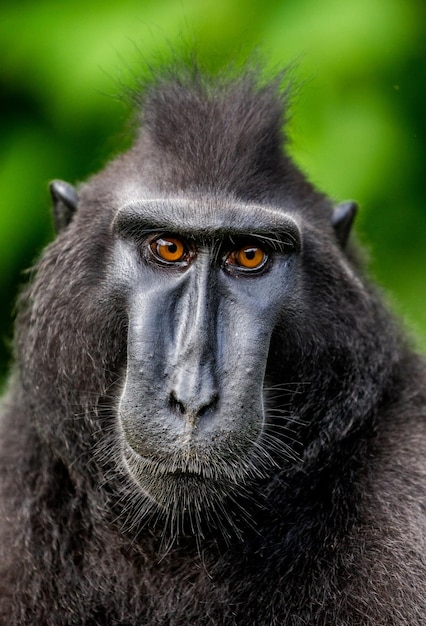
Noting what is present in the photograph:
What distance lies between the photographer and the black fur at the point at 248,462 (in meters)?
4.46

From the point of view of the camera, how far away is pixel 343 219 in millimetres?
5137

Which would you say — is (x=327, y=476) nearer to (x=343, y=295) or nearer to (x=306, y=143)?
(x=343, y=295)

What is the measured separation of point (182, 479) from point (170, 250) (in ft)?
3.09

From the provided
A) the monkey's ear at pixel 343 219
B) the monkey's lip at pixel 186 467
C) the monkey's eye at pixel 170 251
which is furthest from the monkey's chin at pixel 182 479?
the monkey's ear at pixel 343 219

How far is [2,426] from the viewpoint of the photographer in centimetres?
542

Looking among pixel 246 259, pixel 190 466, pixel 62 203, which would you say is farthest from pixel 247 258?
pixel 62 203

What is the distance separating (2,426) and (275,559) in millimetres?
1656

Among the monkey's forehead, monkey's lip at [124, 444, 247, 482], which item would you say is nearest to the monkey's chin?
monkey's lip at [124, 444, 247, 482]

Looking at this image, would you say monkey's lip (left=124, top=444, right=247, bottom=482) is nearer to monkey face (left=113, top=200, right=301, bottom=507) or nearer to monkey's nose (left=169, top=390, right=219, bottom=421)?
monkey face (left=113, top=200, right=301, bottom=507)

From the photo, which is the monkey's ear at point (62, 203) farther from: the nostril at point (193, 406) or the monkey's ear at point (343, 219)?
the nostril at point (193, 406)

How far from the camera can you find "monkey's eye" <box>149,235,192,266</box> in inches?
173

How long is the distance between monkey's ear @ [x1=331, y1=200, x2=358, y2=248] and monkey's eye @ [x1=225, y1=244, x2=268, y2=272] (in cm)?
73

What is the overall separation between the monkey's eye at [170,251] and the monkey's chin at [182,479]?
0.78m

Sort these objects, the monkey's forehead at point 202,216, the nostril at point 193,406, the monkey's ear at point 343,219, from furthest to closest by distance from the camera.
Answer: the monkey's ear at point 343,219, the monkey's forehead at point 202,216, the nostril at point 193,406
